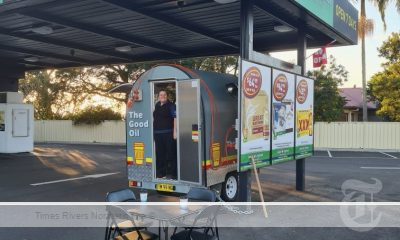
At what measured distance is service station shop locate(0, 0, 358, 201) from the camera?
7668mm

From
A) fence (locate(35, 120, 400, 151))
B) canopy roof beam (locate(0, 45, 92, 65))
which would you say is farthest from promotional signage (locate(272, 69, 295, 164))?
fence (locate(35, 120, 400, 151))

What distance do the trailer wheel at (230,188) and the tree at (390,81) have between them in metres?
19.8

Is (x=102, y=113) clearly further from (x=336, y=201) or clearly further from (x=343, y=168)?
(x=336, y=201)

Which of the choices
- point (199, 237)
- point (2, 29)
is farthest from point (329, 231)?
point (2, 29)

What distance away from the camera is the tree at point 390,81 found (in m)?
25.8

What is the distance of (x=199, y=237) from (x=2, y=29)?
878cm

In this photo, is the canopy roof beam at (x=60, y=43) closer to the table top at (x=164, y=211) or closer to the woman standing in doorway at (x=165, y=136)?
the woman standing in doorway at (x=165, y=136)

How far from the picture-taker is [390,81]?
25953 mm

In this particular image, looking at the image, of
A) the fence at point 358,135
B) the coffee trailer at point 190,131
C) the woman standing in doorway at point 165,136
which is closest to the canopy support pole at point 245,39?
the coffee trailer at point 190,131

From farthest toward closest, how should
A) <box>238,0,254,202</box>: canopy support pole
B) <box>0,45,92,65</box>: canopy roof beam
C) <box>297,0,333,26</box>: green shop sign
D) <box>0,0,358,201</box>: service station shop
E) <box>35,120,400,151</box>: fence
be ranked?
1. <box>35,120,400,151</box>: fence
2. <box>0,45,92,65</box>: canopy roof beam
3. <box>297,0,333,26</box>: green shop sign
4. <box>0,0,358,201</box>: service station shop
5. <box>238,0,254,202</box>: canopy support pole

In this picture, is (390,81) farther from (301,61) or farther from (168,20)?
(168,20)

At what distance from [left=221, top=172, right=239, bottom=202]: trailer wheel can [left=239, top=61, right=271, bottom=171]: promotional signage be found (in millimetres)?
1168

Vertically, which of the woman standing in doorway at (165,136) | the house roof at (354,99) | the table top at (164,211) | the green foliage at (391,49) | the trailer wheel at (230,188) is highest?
the green foliage at (391,49)

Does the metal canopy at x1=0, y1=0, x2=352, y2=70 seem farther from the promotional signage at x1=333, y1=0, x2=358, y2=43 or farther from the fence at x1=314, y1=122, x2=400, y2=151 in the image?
the fence at x1=314, y1=122, x2=400, y2=151
